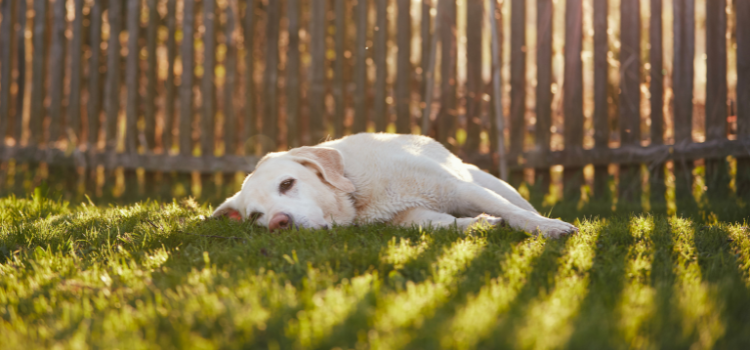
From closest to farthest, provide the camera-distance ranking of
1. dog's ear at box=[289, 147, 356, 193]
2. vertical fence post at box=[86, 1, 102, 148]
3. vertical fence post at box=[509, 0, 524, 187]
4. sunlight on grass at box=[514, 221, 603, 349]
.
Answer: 1. sunlight on grass at box=[514, 221, 603, 349]
2. dog's ear at box=[289, 147, 356, 193]
3. vertical fence post at box=[509, 0, 524, 187]
4. vertical fence post at box=[86, 1, 102, 148]

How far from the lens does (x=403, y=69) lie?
16.2 ft

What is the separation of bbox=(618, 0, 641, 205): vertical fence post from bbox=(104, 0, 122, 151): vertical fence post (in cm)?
505

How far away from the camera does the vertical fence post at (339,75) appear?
505 cm

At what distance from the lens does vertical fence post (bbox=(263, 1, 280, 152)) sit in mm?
5188

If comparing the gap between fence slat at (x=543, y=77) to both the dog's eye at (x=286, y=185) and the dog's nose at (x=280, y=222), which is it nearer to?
the dog's eye at (x=286, y=185)

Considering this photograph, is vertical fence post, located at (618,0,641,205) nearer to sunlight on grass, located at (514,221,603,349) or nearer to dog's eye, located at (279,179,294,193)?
sunlight on grass, located at (514,221,603,349)

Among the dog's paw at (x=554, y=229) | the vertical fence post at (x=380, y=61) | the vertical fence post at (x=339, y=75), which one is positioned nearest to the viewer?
the dog's paw at (x=554, y=229)

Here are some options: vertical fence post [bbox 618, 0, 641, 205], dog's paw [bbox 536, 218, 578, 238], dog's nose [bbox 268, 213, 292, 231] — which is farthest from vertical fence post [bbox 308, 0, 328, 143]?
dog's paw [bbox 536, 218, 578, 238]

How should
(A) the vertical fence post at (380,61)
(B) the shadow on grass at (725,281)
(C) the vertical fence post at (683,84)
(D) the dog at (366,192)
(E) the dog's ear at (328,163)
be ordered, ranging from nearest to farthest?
(B) the shadow on grass at (725,281), (D) the dog at (366,192), (E) the dog's ear at (328,163), (C) the vertical fence post at (683,84), (A) the vertical fence post at (380,61)

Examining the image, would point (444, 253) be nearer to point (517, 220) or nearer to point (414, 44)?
point (517, 220)

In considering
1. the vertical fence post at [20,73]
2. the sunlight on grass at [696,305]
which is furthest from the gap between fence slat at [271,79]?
the sunlight on grass at [696,305]

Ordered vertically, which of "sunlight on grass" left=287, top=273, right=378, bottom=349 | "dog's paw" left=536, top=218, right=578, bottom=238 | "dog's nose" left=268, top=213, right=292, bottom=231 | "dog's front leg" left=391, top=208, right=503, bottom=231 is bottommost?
"dog's front leg" left=391, top=208, right=503, bottom=231

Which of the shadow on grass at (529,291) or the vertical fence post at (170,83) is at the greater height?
the vertical fence post at (170,83)

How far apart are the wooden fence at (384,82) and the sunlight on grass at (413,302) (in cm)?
285
